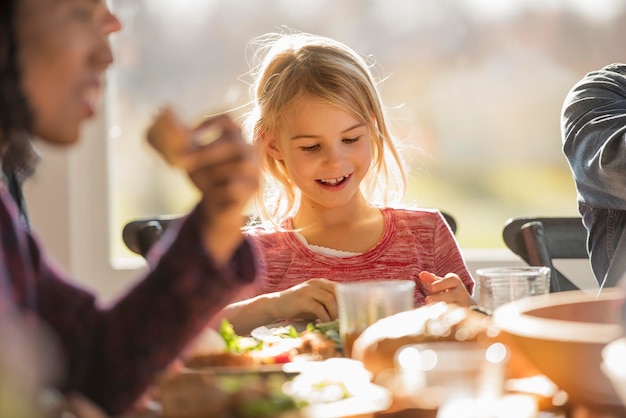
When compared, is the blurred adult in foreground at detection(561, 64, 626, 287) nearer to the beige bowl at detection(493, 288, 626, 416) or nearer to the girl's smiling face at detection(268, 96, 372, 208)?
the girl's smiling face at detection(268, 96, 372, 208)

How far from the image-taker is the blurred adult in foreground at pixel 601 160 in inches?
83.0

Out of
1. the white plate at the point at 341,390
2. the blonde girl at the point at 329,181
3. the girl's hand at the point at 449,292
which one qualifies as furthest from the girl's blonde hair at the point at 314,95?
the white plate at the point at 341,390

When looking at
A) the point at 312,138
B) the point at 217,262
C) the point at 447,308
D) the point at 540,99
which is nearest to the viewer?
the point at 217,262

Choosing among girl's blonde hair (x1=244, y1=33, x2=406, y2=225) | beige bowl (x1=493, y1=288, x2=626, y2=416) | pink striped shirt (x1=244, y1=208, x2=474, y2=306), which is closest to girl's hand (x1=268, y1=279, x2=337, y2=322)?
pink striped shirt (x1=244, y1=208, x2=474, y2=306)

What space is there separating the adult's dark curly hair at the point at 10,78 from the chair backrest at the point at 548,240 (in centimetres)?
139

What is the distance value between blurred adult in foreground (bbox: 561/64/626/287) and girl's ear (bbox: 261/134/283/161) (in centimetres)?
67

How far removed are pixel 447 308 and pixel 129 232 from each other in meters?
1.14

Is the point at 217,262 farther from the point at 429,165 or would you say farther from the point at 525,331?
the point at 429,165

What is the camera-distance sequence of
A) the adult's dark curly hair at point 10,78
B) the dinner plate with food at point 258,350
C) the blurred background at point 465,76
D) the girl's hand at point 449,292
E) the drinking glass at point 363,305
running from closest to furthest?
the adult's dark curly hair at point 10,78 → the dinner plate with food at point 258,350 → the drinking glass at point 363,305 → the girl's hand at point 449,292 → the blurred background at point 465,76

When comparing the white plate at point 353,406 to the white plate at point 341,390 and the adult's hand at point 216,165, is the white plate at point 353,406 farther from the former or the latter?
the adult's hand at point 216,165

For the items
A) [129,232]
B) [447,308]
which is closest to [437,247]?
[129,232]

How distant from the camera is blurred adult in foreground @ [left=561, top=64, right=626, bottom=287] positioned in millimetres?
2109

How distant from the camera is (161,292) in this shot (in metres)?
1.09

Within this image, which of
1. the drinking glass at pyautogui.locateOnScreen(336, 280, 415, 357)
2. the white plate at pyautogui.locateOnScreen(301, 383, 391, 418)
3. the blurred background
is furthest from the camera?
the blurred background
